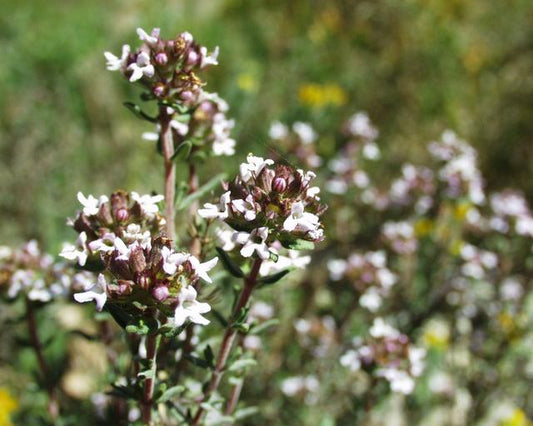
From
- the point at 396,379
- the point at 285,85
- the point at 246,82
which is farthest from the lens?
the point at 285,85

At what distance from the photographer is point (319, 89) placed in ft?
21.0

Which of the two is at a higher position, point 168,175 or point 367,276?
point 367,276

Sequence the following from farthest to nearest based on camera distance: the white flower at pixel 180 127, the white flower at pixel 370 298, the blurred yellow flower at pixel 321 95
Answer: the blurred yellow flower at pixel 321 95 → the white flower at pixel 370 298 → the white flower at pixel 180 127

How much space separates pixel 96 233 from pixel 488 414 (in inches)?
120

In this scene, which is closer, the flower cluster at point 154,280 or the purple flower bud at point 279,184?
the flower cluster at point 154,280

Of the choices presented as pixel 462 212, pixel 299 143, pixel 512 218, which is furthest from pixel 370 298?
pixel 462 212

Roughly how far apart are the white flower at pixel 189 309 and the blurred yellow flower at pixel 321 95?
4187 mm

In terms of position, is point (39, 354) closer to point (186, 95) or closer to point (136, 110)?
point (136, 110)

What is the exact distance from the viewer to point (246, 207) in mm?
1565

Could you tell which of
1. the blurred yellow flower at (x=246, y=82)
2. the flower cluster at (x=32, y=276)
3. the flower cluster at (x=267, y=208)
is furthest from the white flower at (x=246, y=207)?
the blurred yellow flower at (x=246, y=82)

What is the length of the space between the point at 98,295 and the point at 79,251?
327mm

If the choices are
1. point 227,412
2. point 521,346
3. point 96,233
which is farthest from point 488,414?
point 96,233

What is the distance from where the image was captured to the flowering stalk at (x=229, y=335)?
1.74 m

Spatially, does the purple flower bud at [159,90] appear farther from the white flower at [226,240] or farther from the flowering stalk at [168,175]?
the white flower at [226,240]
